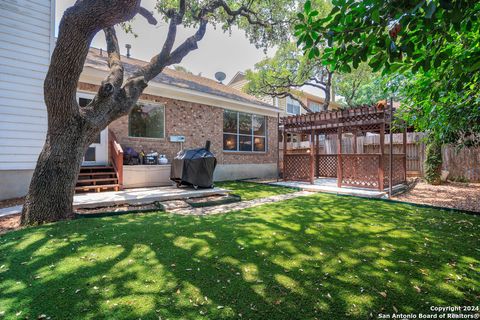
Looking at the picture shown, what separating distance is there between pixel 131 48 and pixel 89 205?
31.1 feet

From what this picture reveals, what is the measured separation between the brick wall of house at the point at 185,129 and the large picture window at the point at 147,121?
0.56 ft

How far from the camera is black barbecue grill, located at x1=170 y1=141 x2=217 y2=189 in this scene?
24.1 ft

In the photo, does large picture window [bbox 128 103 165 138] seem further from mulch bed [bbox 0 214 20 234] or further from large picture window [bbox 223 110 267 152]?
mulch bed [bbox 0 214 20 234]

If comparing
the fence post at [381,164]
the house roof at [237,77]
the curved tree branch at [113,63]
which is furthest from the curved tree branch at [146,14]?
the house roof at [237,77]

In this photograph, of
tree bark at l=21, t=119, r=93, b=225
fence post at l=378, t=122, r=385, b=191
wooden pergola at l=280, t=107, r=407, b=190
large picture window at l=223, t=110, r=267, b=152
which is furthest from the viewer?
large picture window at l=223, t=110, r=267, b=152

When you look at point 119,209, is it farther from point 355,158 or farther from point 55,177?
point 355,158

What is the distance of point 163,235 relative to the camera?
3.68 m

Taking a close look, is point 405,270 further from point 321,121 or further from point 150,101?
point 150,101

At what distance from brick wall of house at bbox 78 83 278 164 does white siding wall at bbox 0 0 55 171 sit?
4.15 feet

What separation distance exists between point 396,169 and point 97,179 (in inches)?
417

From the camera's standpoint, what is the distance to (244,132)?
1219cm

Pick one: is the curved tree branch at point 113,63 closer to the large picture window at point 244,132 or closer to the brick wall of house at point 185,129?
the brick wall of house at point 185,129

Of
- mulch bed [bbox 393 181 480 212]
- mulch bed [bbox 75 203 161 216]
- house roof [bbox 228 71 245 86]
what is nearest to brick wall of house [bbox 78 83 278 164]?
mulch bed [bbox 75 203 161 216]

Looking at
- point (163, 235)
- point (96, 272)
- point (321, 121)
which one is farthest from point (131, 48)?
point (96, 272)
